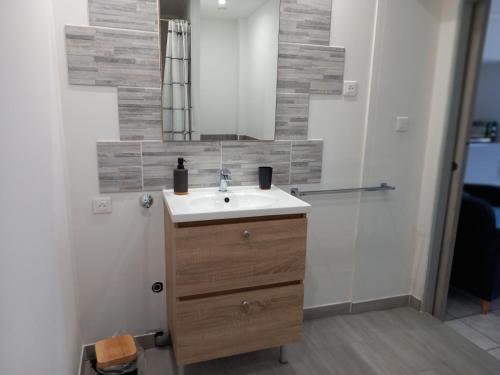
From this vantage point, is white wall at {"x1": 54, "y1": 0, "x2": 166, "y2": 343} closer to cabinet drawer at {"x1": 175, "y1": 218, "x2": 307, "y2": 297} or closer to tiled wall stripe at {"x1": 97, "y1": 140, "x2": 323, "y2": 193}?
tiled wall stripe at {"x1": 97, "y1": 140, "x2": 323, "y2": 193}

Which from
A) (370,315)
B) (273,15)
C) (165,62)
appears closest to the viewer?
(165,62)

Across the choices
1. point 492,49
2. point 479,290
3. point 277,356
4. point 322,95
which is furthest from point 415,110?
point 492,49

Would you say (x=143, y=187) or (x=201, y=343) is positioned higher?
(x=143, y=187)

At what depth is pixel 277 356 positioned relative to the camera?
2164 millimetres

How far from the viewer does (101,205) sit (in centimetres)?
195

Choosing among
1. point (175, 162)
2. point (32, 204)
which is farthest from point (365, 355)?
point (32, 204)

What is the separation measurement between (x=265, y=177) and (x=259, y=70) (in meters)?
0.61

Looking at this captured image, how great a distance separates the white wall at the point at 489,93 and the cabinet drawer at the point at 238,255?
3792mm

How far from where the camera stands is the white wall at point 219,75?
201 cm

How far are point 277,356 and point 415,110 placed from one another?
1.77m

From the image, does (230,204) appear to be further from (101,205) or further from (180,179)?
(101,205)

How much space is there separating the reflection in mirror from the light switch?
33.4 inches

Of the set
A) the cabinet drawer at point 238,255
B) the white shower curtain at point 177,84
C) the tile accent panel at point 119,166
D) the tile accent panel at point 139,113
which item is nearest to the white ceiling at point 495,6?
the white shower curtain at point 177,84

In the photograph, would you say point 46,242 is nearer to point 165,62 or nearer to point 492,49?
point 165,62
